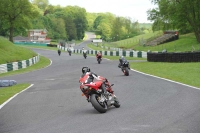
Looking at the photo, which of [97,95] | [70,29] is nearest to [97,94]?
[97,95]

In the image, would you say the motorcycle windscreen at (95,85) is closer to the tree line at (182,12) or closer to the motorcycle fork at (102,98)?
the motorcycle fork at (102,98)

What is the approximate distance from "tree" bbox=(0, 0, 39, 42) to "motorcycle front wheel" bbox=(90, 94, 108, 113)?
72.8 meters

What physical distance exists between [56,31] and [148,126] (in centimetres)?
16403

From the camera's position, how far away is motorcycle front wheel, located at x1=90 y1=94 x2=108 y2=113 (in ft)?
31.2

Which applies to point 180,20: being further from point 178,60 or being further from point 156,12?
point 178,60

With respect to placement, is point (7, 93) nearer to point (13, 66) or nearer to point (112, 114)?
point (112, 114)

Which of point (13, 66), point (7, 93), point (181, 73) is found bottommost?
point (7, 93)

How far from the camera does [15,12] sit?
80438 millimetres

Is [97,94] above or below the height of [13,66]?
above

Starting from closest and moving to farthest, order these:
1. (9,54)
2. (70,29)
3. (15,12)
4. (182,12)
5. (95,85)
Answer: (95,85) < (9,54) < (182,12) < (15,12) < (70,29)

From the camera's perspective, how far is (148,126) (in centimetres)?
757

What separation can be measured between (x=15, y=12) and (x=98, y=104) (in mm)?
74257

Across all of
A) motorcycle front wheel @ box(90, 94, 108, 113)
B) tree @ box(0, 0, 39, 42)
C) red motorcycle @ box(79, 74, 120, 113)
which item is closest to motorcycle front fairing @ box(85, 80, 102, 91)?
red motorcycle @ box(79, 74, 120, 113)

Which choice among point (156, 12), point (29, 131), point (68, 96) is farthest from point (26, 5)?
point (29, 131)
